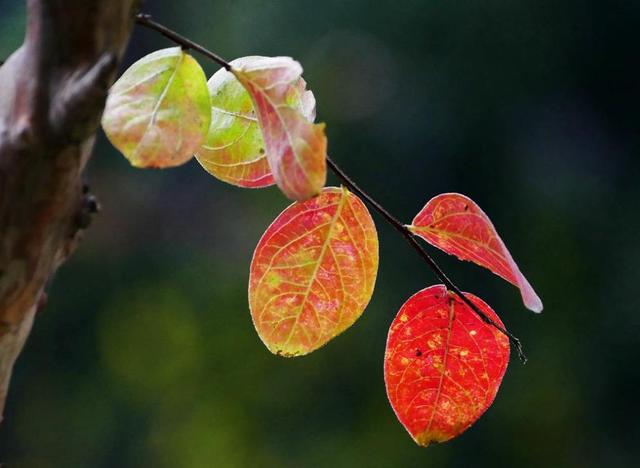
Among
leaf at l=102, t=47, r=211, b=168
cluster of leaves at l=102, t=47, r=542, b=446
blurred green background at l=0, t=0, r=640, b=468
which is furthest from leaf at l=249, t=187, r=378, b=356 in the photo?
blurred green background at l=0, t=0, r=640, b=468

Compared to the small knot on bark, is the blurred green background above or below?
below

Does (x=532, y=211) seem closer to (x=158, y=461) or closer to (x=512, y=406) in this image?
(x=512, y=406)

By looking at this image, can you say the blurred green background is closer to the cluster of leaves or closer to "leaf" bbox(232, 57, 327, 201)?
the cluster of leaves

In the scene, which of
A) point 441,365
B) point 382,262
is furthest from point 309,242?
point 382,262

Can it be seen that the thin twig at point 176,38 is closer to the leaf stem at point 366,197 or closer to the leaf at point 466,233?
the leaf stem at point 366,197

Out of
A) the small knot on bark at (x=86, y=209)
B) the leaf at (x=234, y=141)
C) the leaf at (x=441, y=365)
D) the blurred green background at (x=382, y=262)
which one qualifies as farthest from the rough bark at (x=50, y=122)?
the blurred green background at (x=382, y=262)

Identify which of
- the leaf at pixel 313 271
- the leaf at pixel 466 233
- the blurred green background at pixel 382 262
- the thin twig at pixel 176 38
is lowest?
the blurred green background at pixel 382 262
